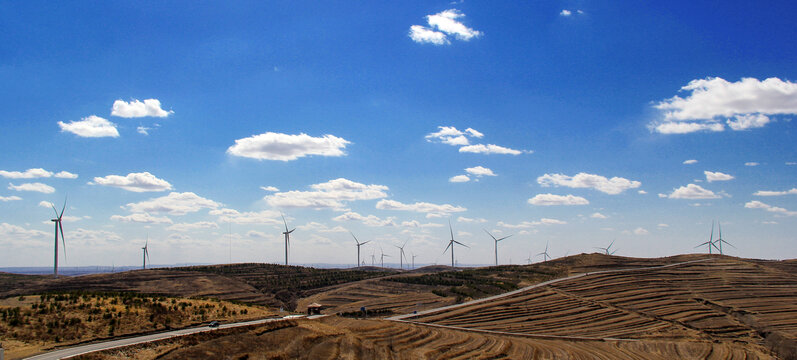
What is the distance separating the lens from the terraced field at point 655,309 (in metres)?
71.5

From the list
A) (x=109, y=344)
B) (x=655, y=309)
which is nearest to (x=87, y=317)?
(x=109, y=344)

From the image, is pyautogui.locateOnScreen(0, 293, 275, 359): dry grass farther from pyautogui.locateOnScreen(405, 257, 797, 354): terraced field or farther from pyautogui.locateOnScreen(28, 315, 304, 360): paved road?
pyautogui.locateOnScreen(405, 257, 797, 354): terraced field

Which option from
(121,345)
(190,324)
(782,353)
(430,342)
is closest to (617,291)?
(782,353)

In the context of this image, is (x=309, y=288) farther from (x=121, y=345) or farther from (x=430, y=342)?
(x=121, y=345)

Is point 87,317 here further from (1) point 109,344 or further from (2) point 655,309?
(2) point 655,309

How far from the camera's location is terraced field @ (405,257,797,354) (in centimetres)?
7150

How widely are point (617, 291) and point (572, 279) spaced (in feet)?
31.0

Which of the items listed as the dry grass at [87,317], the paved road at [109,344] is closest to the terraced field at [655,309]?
the dry grass at [87,317]

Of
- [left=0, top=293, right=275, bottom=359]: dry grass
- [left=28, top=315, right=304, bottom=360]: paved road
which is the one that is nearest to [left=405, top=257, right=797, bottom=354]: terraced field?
[left=0, top=293, right=275, bottom=359]: dry grass

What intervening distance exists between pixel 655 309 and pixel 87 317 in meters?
81.7

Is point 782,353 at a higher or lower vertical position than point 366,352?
lower

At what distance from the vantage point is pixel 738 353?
64.8 m

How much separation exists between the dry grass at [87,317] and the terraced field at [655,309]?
1070 inches

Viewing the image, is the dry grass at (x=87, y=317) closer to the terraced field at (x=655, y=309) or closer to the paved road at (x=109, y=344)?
the paved road at (x=109, y=344)
